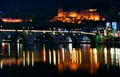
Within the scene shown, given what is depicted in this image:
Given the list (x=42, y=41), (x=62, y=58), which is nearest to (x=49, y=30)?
→ (x=42, y=41)

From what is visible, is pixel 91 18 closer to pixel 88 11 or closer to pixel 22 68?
pixel 88 11

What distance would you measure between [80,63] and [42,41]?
4272 cm

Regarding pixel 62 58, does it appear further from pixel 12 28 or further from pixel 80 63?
pixel 12 28

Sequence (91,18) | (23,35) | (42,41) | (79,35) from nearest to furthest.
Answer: (23,35)
(79,35)
(42,41)
(91,18)

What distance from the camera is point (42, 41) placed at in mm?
87250

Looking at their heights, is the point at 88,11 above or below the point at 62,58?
above

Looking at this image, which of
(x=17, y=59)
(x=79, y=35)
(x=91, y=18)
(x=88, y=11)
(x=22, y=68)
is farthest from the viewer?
(x=88, y=11)

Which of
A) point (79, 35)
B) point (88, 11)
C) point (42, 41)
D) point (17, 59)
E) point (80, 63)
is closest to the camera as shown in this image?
point (80, 63)

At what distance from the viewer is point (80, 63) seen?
147 ft

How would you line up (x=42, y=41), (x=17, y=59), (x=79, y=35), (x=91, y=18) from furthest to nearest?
(x=91, y=18)
(x=42, y=41)
(x=79, y=35)
(x=17, y=59)

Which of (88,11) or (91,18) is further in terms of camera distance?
(88,11)

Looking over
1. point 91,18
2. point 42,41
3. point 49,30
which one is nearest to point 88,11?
point 91,18

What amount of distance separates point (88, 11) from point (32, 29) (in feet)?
137

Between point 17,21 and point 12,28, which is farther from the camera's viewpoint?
point 17,21
